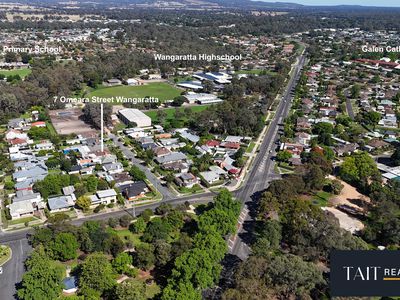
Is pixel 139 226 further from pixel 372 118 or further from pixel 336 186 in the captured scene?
pixel 372 118

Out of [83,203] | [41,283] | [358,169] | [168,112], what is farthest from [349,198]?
[168,112]

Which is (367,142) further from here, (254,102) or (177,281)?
(177,281)

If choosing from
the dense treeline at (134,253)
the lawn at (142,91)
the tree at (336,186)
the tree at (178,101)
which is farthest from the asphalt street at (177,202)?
the lawn at (142,91)

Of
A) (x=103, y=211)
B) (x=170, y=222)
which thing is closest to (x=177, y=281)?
(x=170, y=222)

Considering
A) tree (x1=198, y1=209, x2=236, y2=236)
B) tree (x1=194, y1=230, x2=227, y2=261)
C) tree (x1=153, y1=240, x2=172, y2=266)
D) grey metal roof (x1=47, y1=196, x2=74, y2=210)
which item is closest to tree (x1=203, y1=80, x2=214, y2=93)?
grey metal roof (x1=47, y1=196, x2=74, y2=210)

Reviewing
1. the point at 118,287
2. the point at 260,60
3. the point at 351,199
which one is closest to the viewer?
the point at 118,287

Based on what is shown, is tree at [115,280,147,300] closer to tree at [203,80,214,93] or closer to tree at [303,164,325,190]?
tree at [303,164,325,190]
